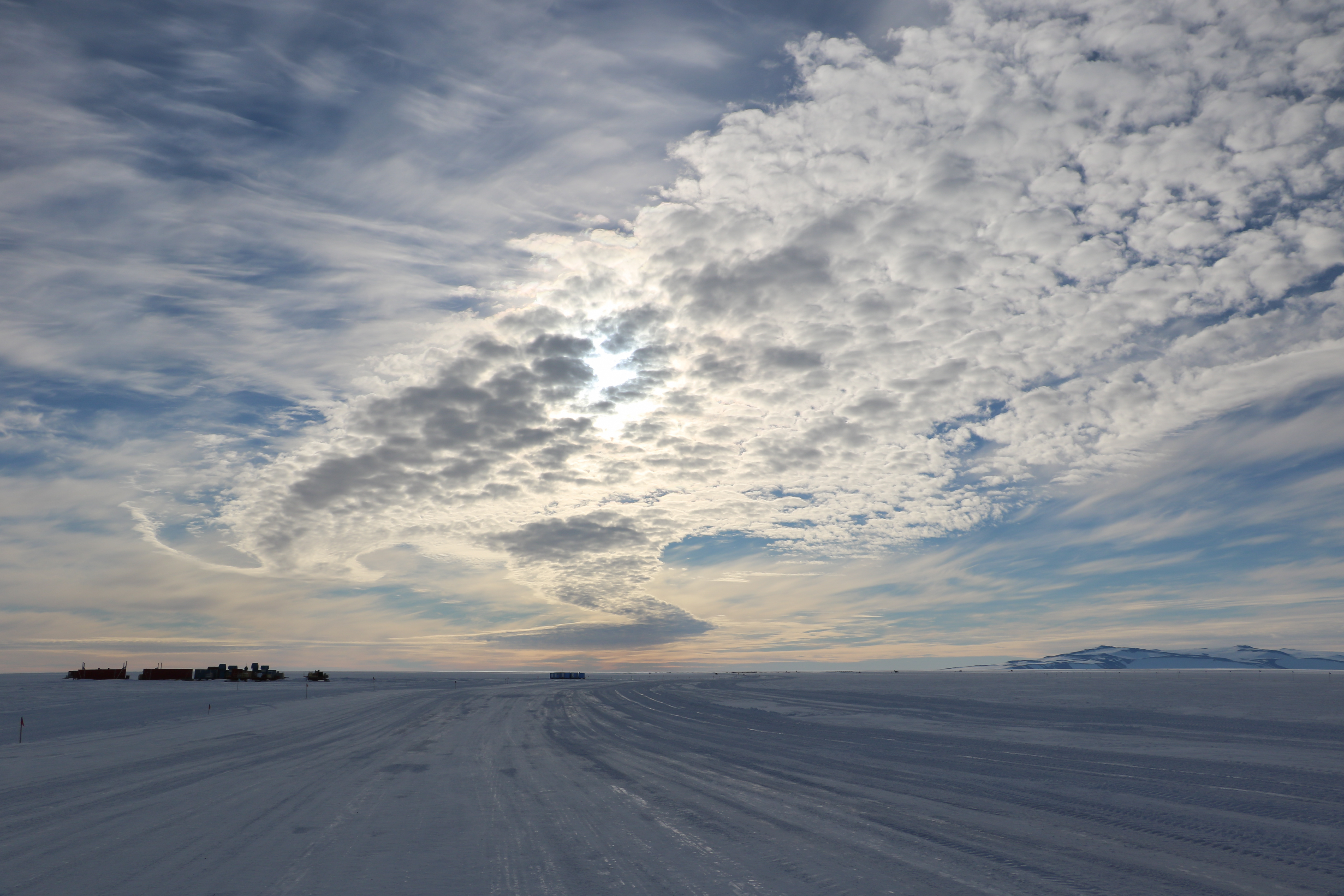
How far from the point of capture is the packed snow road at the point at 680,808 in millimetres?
9359

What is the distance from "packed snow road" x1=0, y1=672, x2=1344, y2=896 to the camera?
9.36m

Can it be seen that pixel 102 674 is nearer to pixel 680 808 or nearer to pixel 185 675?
pixel 185 675

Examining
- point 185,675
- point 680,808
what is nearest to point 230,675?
point 185,675

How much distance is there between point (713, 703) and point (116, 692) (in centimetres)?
5813

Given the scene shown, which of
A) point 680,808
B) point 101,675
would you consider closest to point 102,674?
point 101,675

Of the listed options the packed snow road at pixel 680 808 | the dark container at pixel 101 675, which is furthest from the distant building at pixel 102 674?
the packed snow road at pixel 680 808

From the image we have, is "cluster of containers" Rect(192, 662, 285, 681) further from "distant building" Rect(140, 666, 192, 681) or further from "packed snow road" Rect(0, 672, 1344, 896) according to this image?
"packed snow road" Rect(0, 672, 1344, 896)

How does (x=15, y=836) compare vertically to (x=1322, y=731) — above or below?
above

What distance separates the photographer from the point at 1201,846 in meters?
10.8

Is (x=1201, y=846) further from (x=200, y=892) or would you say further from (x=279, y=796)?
(x=279, y=796)

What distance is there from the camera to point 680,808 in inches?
533

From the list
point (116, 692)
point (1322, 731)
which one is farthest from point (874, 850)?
point (116, 692)

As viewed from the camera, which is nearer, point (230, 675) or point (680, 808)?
point (680, 808)

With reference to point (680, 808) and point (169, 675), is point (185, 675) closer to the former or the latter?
point (169, 675)
